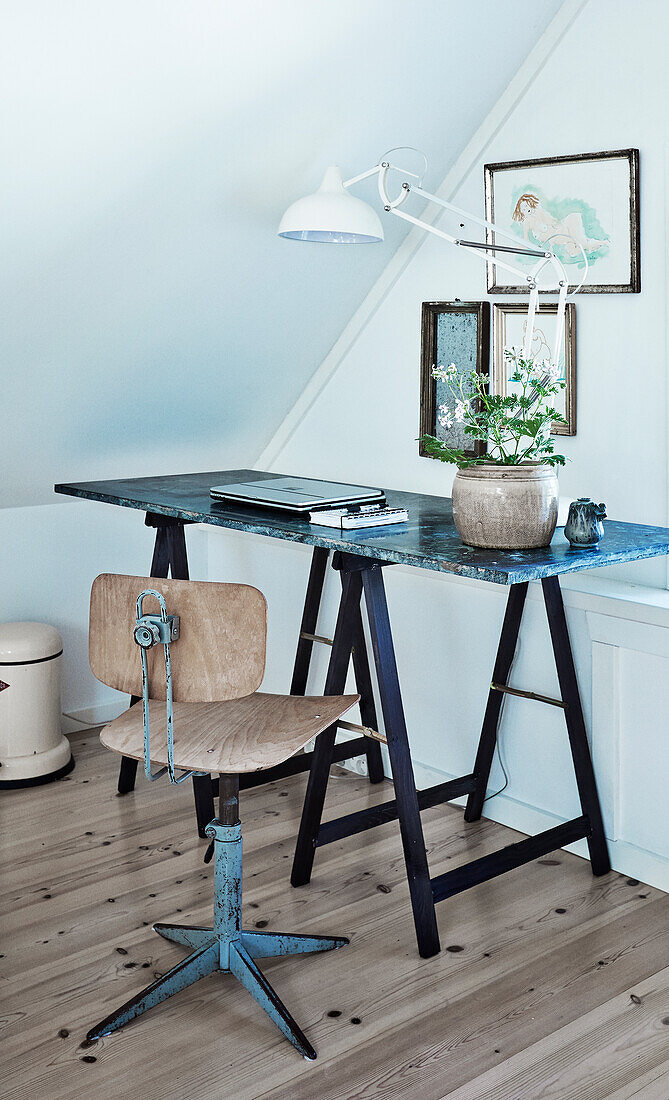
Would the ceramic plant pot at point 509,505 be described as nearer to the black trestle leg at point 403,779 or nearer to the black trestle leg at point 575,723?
the black trestle leg at point 403,779

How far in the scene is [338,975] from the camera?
2.34 metres

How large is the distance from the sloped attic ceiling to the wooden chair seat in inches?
45.7

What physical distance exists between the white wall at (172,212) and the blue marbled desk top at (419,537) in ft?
1.41

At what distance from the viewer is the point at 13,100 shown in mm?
2215

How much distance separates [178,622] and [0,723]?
64.3 inches

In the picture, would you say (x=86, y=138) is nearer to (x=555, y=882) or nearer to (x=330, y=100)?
(x=330, y=100)

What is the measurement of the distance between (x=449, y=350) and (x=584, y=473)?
619 millimetres

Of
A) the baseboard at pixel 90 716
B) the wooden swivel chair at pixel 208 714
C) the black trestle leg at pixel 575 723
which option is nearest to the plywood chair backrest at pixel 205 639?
the wooden swivel chair at pixel 208 714

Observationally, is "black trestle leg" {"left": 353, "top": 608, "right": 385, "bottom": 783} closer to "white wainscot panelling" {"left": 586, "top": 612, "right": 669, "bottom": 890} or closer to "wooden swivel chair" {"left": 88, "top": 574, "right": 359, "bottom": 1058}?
"white wainscot panelling" {"left": 586, "top": 612, "right": 669, "bottom": 890}

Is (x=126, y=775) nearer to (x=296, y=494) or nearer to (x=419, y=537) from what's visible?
(x=296, y=494)

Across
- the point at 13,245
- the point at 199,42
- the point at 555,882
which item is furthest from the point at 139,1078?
the point at 199,42

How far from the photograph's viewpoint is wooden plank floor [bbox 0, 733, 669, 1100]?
78.8 inches

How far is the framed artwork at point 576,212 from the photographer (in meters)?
2.75

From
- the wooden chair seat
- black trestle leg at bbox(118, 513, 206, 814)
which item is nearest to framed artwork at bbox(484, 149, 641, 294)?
black trestle leg at bbox(118, 513, 206, 814)
